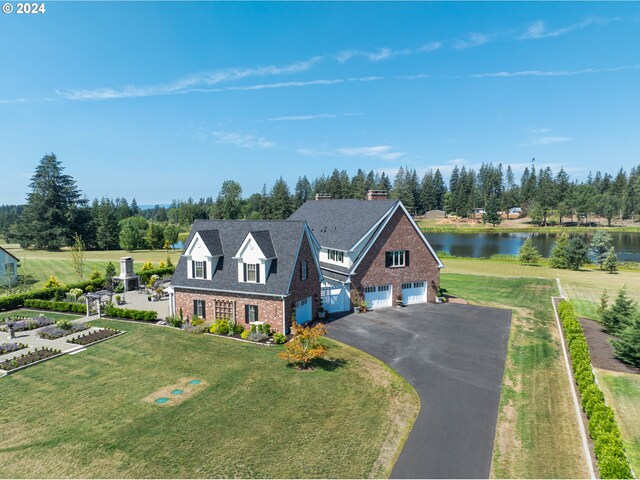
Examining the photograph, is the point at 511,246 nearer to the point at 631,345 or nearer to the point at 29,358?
the point at 631,345

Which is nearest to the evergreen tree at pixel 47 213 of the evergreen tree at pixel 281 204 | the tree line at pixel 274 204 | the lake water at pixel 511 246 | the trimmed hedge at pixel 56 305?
the tree line at pixel 274 204

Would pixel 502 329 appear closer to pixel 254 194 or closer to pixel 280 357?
pixel 280 357

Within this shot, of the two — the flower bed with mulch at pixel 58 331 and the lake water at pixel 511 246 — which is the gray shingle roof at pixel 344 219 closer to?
the flower bed with mulch at pixel 58 331

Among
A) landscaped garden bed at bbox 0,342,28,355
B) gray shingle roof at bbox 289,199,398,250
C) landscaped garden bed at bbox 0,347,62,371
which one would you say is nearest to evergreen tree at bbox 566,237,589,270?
gray shingle roof at bbox 289,199,398,250

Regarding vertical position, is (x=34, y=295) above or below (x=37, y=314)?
above

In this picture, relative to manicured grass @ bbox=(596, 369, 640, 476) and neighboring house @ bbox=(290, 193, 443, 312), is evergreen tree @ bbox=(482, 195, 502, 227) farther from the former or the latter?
manicured grass @ bbox=(596, 369, 640, 476)

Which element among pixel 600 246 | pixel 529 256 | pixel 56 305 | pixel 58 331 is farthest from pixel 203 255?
pixel 600 246

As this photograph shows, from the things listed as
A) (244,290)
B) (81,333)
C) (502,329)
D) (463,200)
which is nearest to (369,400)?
(244,290)
